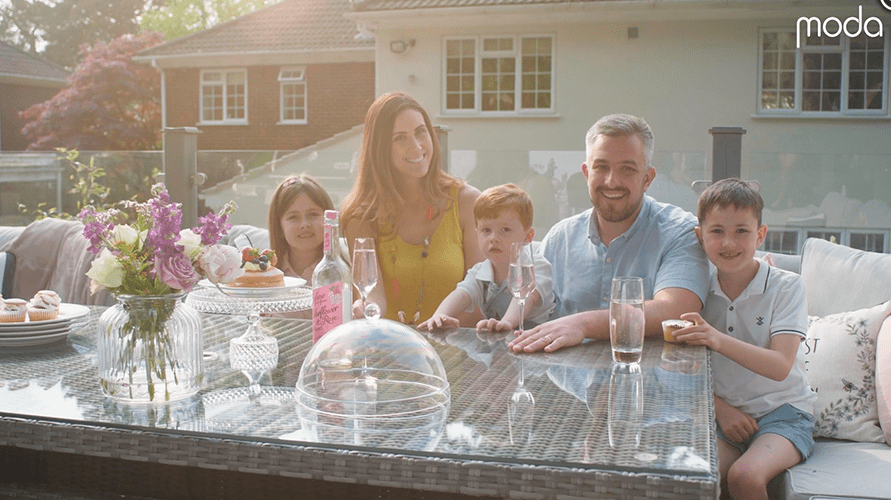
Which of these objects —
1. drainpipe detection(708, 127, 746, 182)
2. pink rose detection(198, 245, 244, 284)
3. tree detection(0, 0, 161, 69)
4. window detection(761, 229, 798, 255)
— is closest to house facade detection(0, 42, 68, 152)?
tree detection(0, 0, 161, 69)

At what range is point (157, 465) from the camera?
192 cm

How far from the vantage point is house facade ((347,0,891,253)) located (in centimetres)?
1160

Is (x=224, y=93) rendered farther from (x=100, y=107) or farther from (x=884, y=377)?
(x=884, y=377)

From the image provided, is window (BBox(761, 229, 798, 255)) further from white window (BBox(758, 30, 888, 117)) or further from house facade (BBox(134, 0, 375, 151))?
house facade (BBox(134, 0, 375, 151))

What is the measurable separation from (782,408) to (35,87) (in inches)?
1014

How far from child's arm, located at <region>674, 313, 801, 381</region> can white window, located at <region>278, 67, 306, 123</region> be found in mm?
15790

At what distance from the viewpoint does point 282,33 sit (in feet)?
56.5

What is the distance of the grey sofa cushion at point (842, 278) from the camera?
9.16 ft

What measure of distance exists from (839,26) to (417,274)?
10.9 metres

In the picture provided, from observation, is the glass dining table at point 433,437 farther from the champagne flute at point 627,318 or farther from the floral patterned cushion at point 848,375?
the floral patterned cushion at point 848,375

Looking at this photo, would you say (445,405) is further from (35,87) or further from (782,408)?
(35,87)

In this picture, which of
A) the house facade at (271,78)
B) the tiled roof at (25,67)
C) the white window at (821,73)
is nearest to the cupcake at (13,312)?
the white window at (821,73)

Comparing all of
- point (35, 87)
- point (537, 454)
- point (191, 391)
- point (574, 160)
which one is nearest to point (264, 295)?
point (191, 391)

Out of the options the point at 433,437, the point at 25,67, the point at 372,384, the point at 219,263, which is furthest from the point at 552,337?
the point at 25,67
